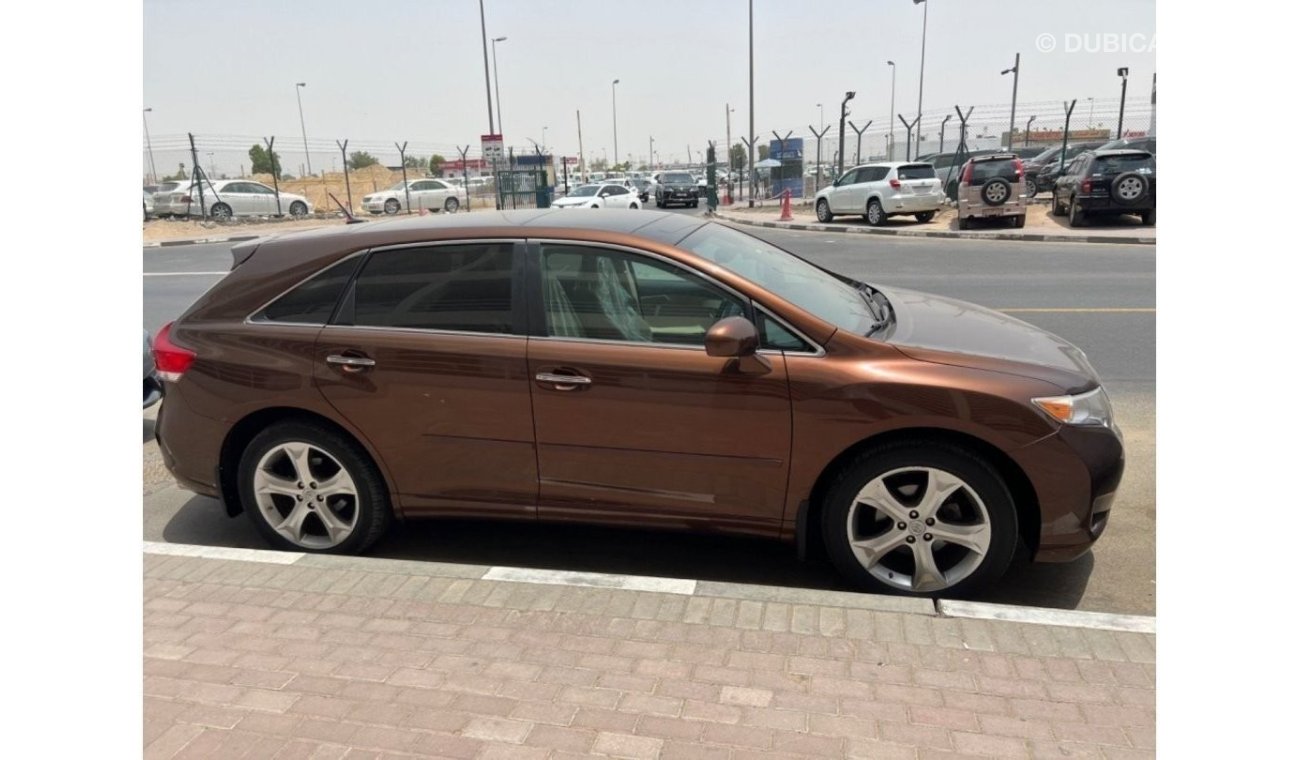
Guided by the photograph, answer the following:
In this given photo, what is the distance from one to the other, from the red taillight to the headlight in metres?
3.71

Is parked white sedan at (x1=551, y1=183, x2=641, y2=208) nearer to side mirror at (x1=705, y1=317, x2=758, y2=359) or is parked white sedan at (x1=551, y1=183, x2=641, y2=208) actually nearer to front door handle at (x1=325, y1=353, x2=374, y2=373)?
front door handle at (x1=325, y1=353, x2=374, y2=373)

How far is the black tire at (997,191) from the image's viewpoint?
1912cm

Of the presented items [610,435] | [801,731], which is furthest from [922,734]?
[610,435]

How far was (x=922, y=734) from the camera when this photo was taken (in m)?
2.45

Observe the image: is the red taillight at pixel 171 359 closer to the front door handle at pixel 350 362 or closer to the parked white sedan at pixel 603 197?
the front door handle at pixel 350 362

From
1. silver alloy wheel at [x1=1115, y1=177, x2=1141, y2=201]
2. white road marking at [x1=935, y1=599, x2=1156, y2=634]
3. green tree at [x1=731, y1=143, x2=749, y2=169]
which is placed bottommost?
white road marking at [x1=935, y1=599, x2=1156, y2=634]

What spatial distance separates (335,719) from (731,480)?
1.67m

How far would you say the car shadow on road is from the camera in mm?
3668

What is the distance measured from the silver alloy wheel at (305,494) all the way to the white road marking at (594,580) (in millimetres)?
888

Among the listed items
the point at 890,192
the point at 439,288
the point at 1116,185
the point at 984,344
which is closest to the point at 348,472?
the point at 439,288

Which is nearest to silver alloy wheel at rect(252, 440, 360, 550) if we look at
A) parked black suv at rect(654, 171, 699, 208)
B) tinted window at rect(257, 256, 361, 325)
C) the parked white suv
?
tinted window at rect(257, 256, 361, 325)

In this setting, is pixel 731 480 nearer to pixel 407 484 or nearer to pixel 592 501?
pixel 592 501

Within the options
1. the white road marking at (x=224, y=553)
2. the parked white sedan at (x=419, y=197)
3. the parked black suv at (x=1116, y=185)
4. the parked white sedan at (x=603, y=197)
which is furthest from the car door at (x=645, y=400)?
the parked white sedan at (x=419, y=197)

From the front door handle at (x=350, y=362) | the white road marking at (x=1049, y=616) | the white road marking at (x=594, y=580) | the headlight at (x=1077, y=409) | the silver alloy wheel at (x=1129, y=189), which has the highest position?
the silver alloy wheel at (x=1129, y=189)
